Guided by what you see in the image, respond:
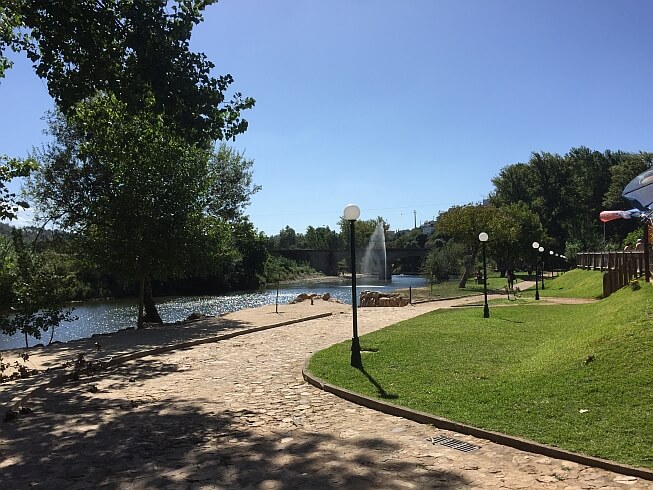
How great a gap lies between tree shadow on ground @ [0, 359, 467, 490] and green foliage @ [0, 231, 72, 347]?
347 inches

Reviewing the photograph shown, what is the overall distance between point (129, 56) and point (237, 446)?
25.5 feet

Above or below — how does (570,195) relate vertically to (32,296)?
above

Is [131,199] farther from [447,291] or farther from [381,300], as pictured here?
[447,291]

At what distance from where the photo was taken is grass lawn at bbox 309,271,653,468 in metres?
5.61

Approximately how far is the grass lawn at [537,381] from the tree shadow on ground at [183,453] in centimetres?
147

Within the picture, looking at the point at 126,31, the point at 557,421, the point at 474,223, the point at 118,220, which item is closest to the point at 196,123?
the point at 126,31

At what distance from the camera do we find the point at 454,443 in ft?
18.9

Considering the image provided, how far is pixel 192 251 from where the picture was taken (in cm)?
1945

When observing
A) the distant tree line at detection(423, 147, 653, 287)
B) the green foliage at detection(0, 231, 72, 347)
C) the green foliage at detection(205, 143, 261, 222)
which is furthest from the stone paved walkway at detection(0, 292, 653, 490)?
the distant tree line at detection(423, 147, 653, 287)

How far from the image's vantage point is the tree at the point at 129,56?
32.3 feet

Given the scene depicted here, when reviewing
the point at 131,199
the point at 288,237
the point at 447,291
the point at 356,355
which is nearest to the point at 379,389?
the point at 356,355

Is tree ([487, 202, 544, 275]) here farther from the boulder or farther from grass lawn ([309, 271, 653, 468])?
grass lawn ([309, 271, 653, 468])

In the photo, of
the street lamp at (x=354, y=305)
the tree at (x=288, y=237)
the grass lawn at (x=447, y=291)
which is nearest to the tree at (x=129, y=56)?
the street lamp at (x=354, y=305)

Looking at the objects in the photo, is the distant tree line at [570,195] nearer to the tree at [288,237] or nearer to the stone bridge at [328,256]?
the stone bridge at [328,256]
